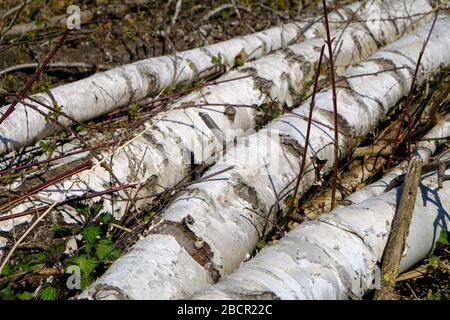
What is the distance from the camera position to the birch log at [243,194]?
216cm

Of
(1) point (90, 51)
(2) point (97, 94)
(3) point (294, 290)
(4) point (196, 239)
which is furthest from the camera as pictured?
(1) point (90, 51)

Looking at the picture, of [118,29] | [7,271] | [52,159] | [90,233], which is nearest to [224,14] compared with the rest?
[118,29]

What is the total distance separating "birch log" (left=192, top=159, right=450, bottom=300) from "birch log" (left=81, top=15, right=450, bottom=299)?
0.32 feet

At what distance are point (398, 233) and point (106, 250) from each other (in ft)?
3.81

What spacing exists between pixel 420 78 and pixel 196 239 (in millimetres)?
2146

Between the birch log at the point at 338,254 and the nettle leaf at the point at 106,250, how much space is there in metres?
0.57

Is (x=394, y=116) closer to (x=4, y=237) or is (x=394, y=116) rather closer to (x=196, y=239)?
(x=196, y=239)

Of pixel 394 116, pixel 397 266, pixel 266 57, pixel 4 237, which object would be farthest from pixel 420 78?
pixel 4 237

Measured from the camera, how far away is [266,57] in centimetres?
396

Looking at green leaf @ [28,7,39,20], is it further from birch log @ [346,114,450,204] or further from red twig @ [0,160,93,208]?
birch log @ [346,114,450,204]

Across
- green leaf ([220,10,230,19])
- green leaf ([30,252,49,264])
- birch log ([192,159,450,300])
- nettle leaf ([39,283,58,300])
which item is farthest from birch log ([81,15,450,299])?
green leaf ([220,10,230,19])

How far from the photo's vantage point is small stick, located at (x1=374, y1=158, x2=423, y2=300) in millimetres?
2229

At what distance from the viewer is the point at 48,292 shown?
7.29ft
